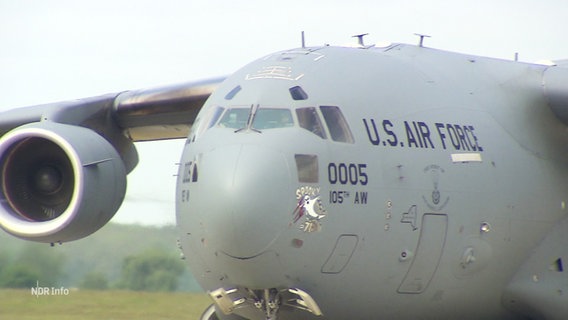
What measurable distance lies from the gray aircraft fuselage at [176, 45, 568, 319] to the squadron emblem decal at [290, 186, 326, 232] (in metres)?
0.01

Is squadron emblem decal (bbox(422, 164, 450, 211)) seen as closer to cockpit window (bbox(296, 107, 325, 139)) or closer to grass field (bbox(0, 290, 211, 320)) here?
cockpit window (bbox(296, 107, 325, 139))

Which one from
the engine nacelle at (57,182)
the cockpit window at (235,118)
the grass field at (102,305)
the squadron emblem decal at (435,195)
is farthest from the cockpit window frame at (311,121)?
the grass field at (102,305)

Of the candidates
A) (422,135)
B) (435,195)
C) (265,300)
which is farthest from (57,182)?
(435,195)

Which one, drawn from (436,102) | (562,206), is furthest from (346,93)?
(562,206)

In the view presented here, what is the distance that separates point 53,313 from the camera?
17.3 m

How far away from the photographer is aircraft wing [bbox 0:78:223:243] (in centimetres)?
1284

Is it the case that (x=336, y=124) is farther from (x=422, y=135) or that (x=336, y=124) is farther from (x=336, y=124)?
(x=422, y=135)

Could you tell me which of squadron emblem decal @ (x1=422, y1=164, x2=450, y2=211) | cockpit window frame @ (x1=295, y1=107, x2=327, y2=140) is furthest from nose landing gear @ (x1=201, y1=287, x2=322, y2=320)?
squadron emblem decal @ (x1=422, y1=164, x2=450, y2=211)

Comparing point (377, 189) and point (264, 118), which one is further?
point (377, 189)

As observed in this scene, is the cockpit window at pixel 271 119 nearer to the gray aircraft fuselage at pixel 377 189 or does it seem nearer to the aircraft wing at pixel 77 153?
the gray aircraft fuselage at pixel 377 189

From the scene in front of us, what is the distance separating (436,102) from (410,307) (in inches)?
72.2

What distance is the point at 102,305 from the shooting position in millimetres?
17828

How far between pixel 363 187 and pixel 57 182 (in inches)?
171

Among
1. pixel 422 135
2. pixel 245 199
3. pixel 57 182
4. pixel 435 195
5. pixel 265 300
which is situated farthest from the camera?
pixel 57 182
